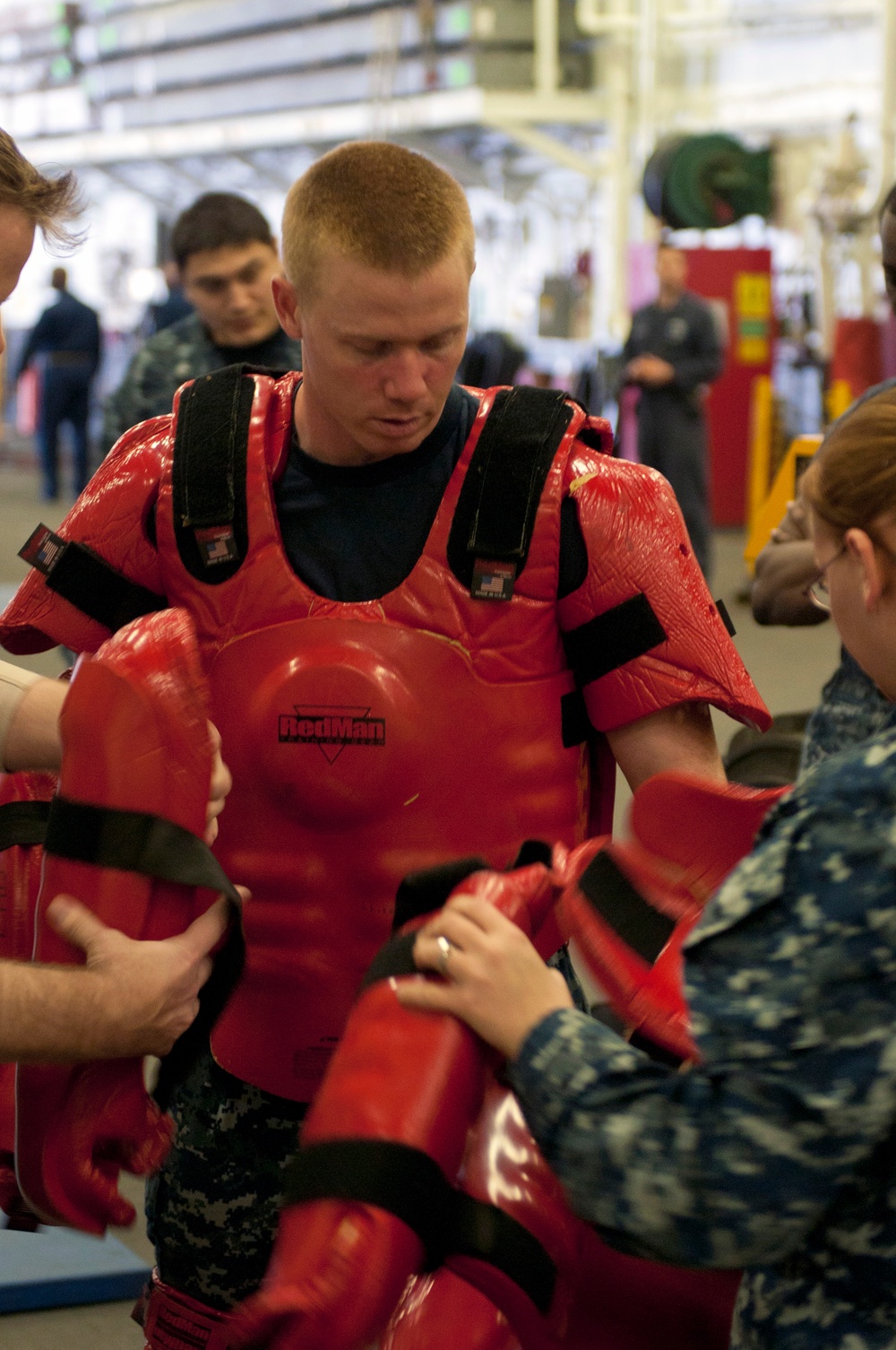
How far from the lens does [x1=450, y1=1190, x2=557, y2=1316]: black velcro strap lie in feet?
3.47

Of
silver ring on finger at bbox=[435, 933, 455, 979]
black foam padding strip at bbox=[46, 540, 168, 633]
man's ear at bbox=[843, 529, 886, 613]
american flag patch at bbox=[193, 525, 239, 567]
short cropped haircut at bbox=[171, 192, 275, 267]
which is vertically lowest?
silver ring on finger at bbox=[435, 933, 455, 979]

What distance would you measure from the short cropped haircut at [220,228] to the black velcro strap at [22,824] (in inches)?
77.9

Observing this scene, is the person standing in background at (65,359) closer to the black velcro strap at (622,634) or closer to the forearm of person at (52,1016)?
the black velcro strap at (622,634)

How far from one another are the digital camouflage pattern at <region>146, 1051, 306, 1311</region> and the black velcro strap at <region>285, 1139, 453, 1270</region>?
2.02 feet

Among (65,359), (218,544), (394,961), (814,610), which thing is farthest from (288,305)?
(65,359)

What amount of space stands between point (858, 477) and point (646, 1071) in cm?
43

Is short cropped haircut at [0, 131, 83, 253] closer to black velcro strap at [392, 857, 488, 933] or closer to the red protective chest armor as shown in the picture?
the red protective chest armor

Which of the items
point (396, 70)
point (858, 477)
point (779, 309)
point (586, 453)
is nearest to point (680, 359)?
point (779, 309)

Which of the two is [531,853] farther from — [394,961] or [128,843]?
[128,843]

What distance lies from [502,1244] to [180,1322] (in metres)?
0.73

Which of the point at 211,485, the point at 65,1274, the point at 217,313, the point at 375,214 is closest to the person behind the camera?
the point at 375,214

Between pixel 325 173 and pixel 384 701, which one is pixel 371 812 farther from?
pixel 325 173

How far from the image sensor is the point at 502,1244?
3.49 feet

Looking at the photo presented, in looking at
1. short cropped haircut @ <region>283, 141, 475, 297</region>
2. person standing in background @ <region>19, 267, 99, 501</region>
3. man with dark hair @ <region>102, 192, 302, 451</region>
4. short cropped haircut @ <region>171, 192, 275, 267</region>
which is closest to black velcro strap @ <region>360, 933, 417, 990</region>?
short cropped haircut @ <region>283, 141, 475, 297</region>
